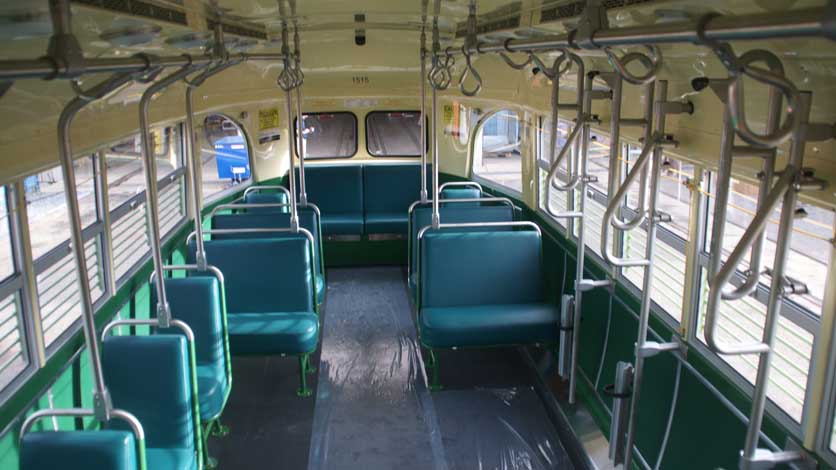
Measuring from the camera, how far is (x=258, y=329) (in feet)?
15.0

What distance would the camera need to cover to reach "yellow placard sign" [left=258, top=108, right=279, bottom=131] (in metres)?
7.61

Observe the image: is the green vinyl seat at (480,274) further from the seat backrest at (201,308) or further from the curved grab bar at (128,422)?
the curved grab bar at (128,422)

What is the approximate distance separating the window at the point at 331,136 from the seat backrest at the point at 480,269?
3.54 meters

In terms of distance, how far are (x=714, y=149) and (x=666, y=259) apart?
925mm

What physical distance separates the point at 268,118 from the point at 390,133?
4.61ft

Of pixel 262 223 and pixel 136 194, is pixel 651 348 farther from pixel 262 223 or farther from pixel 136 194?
pixel 262 223

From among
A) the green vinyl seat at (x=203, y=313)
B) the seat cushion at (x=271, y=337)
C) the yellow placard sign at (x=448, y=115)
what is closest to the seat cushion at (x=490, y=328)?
the seat cushion at (x=271, y=337)

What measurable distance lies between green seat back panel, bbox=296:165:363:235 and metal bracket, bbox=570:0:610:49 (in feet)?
19.3

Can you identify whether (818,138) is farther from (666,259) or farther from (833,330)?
(666,259)

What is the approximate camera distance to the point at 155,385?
10.7 feet

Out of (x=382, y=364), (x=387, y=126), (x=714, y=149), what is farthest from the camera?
(x=387, y=126)

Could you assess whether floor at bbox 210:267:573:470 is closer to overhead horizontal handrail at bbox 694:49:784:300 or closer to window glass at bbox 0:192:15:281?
window glass at bbox 0:192:15:281

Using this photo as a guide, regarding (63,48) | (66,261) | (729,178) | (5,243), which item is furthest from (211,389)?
(729,178)

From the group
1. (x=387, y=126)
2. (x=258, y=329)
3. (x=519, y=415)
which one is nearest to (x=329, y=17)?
(x=258, y=329)
